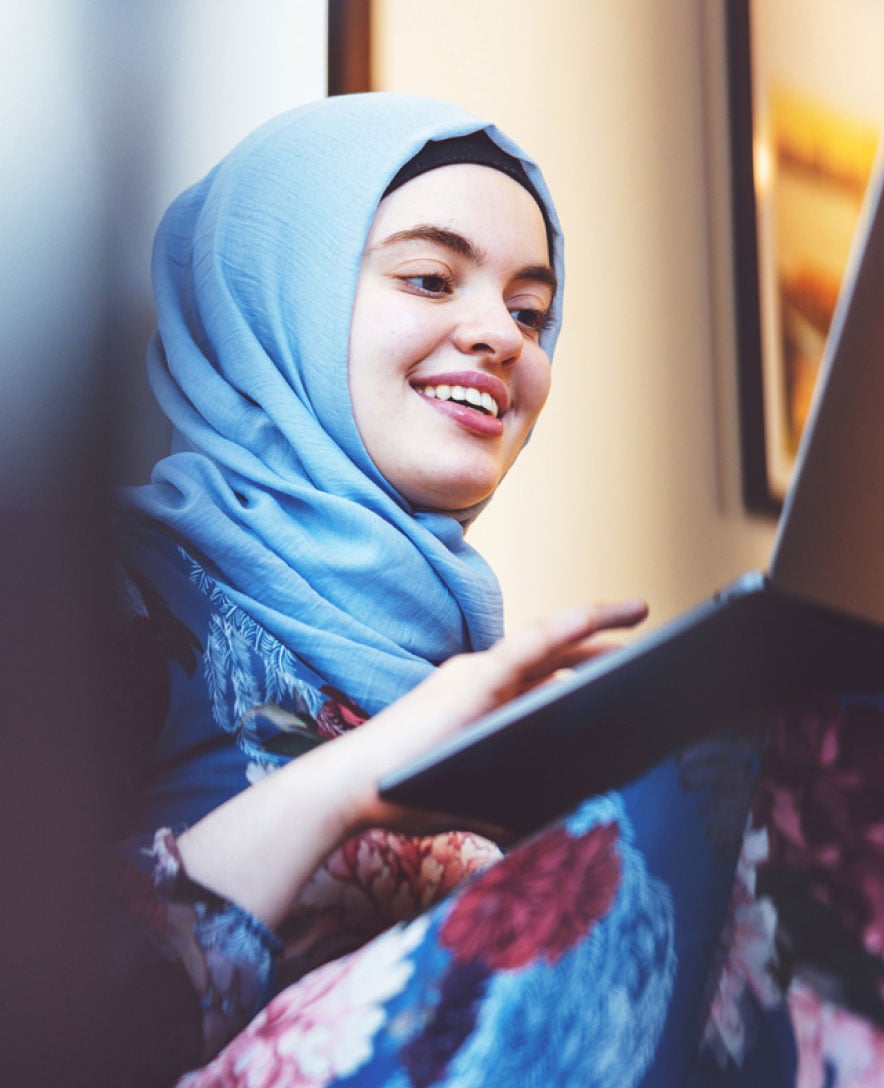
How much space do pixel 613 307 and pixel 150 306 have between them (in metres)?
0.42

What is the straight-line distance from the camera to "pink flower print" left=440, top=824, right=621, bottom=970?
0.39m

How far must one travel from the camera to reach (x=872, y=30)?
1202 millimetres

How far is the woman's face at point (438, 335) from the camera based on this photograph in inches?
29.8

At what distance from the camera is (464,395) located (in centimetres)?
78

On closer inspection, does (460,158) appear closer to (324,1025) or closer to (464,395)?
(464,395)

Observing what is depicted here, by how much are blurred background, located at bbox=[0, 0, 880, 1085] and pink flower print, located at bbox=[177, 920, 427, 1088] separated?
111mm

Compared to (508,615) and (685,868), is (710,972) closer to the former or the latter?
(685,868)

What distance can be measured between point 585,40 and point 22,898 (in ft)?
2.90

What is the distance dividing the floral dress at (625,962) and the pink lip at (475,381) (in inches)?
16.1

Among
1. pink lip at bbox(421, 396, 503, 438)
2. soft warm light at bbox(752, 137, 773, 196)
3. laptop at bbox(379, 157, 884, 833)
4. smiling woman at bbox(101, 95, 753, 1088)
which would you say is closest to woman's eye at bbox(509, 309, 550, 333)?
smiling woman at bbox(101, 95, 753, 1088)

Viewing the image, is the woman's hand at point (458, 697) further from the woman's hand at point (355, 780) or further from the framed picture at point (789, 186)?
the framed picture at point (789, 186)

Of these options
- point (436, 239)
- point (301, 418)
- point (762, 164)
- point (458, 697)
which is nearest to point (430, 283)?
point (436, 239)

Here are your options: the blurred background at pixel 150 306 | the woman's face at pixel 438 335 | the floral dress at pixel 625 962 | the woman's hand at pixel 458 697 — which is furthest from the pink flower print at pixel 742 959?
the woman's face at pixel 438 335

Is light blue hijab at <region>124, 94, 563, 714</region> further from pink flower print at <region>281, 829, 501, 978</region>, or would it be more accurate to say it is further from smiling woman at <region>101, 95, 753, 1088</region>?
pink flower print at <region>281, 829, 501, 978</region>
